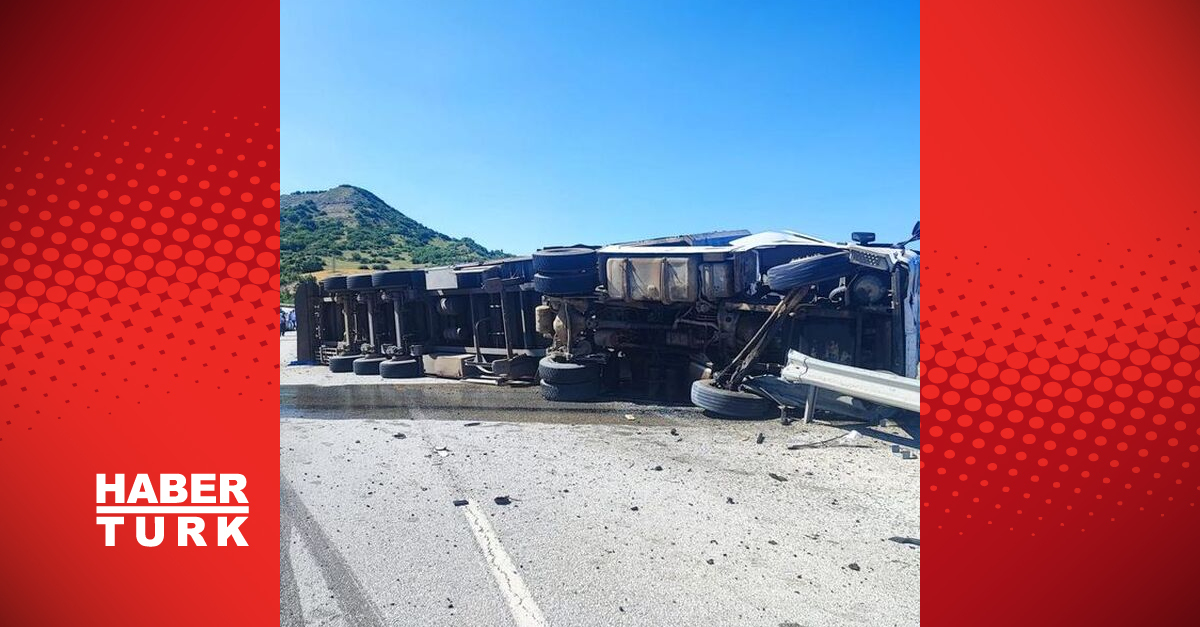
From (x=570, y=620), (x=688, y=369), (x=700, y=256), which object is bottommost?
(x=570, y=620)

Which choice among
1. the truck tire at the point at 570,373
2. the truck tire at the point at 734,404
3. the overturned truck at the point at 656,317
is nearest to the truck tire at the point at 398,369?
the overturned truck at the point at 656,317

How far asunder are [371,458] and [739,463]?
315cm

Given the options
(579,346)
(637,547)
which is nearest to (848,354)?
(579,346)

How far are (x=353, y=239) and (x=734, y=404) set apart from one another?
63.9m

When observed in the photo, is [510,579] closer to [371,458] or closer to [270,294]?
[270,294]

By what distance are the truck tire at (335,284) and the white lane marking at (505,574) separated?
979 cm

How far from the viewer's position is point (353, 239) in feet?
207

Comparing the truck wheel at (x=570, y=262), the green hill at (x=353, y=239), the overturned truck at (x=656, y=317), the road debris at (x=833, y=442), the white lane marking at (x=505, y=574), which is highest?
the green hill at (x=353, y=239)

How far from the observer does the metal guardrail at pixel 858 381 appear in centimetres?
489

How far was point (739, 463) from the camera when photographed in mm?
4730

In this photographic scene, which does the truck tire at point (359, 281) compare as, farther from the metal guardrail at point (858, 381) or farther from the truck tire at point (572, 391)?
the metal guardrail at point (858, 381)

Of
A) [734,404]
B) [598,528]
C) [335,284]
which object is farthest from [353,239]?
[598,528]

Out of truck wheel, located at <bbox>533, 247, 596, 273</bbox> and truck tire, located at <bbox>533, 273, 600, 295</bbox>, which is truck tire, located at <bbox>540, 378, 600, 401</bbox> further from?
truck wheel, located at <bbox>533, 247, 596, 273</bbox>

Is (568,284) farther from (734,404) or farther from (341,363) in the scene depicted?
(341,363)
